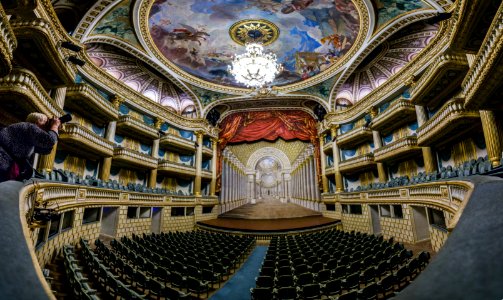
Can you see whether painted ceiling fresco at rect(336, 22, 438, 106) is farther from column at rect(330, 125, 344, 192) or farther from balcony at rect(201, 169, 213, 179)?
balcony at rect(201, 169, 213, 179)

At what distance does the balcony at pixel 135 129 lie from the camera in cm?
1441

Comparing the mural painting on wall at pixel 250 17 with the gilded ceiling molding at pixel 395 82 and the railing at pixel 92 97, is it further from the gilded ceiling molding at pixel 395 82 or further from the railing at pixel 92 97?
the railing at pixel 92 97

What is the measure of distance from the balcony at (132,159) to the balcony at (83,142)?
2.08ft

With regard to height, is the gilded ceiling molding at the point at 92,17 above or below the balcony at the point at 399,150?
above

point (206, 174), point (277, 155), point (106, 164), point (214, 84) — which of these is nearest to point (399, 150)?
point (214, 84)

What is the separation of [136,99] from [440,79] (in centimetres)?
1733

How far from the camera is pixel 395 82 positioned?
1418 centimetres

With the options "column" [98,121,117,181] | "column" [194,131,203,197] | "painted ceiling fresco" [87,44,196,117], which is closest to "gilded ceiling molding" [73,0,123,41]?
"painted ceiling fresco" [87,44,196,117]

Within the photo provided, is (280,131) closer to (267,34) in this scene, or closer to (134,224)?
(267,34)

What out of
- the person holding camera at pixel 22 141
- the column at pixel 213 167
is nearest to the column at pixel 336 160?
the column at pixel 213 167

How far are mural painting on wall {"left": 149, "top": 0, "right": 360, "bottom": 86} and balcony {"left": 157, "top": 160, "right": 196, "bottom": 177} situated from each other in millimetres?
7168

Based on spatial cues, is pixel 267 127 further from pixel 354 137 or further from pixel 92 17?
pixel 92 17

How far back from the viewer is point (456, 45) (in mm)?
6605

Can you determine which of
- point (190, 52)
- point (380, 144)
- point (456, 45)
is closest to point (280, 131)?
point (380, 144)
